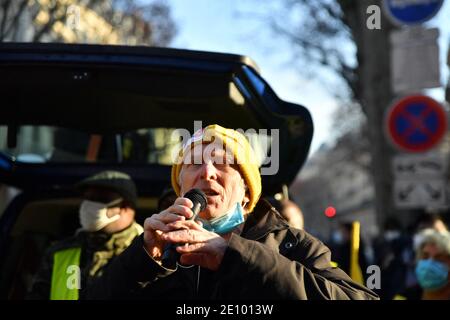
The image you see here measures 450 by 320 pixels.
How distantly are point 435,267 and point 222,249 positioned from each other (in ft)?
10.9

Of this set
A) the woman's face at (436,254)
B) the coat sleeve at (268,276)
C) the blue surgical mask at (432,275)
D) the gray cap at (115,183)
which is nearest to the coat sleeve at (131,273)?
the coat sleeve at (268,276)

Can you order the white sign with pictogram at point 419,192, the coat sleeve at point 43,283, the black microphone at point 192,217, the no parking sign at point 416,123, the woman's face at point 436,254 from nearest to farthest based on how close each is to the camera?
1. the black microphone at point 192,217
2. the coat sleeve at point 43,283
3. the woman's face at point 436,254
4. the no parking sign at point 416,123
5. the white sign with pictogram at point 419,192

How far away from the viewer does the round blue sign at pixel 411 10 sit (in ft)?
26.1

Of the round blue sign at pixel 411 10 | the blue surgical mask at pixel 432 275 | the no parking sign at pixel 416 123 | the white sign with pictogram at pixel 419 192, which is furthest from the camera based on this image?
the white sign with pictogram at pixel 419 192

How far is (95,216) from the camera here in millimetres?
4289

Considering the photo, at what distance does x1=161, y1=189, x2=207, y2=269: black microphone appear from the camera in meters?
2.12

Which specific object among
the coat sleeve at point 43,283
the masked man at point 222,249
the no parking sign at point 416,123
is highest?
the no parking sign at point 416,123

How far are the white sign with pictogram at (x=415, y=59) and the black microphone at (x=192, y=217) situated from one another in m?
6.05

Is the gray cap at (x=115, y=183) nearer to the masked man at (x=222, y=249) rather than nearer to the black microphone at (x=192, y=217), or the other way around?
the masked man at (x=222, y=249)

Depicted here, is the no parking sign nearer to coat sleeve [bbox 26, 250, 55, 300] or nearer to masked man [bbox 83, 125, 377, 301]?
coat sleeve [bbox 26, 250, 55, 300]

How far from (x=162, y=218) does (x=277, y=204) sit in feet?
8.25

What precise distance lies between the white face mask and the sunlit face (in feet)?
5.75
